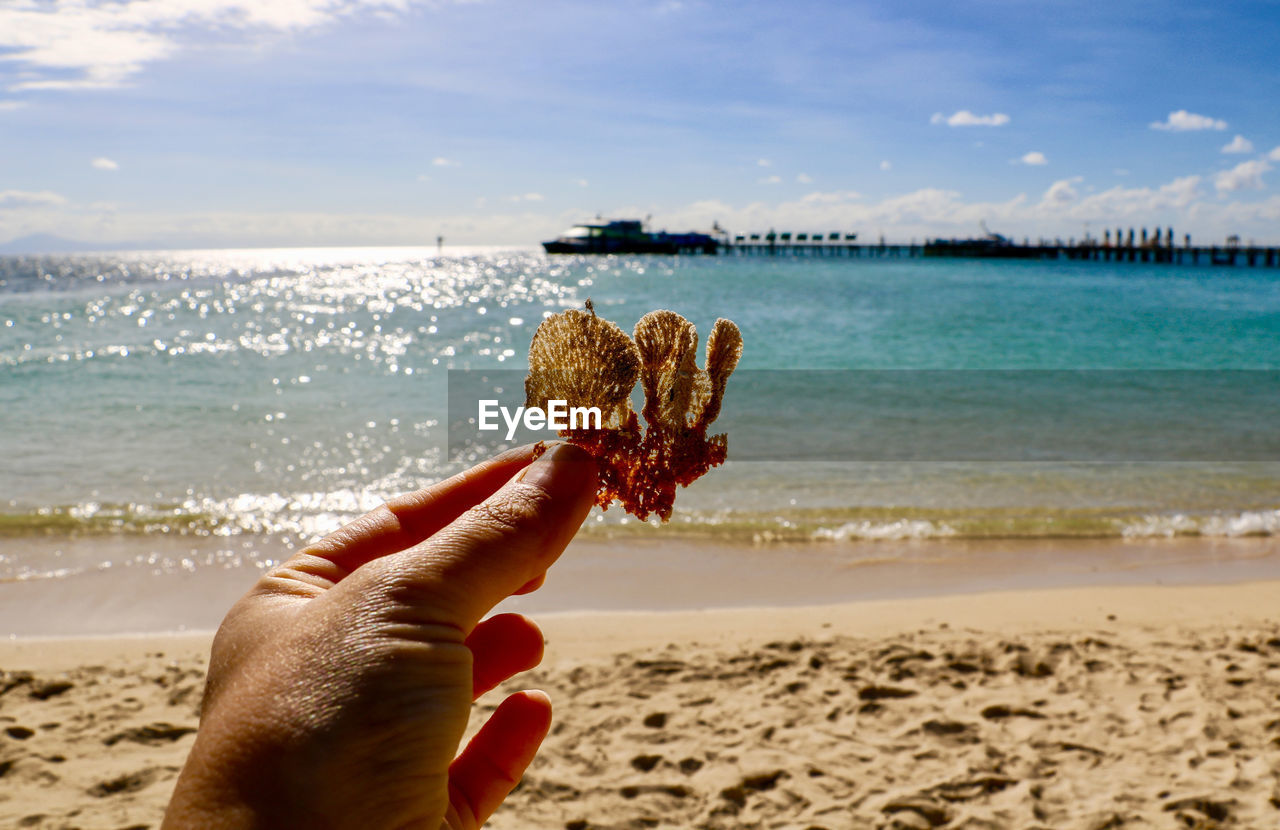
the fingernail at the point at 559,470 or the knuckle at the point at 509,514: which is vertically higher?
the fingernail at the point at 559,470

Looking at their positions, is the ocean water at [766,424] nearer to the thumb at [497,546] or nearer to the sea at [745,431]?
the sea at [745,431]

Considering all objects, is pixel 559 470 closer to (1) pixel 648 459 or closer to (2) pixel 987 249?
(1) pixel 648 459

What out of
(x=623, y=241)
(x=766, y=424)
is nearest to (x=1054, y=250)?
(x=623, y=241)

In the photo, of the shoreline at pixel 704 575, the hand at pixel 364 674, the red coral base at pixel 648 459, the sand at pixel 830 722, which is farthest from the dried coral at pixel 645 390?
the shoreline at pixel 704 575

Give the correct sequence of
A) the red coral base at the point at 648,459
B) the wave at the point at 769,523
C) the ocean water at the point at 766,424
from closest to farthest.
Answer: the red coral base at the point at 648,459 < the wave at the point at 769,523 < the ocean water at the point at 766,424

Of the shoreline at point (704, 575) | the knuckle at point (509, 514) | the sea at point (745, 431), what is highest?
the knuckle at point (509, 514)

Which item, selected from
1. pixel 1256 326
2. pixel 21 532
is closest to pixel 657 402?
pixel 21 532
